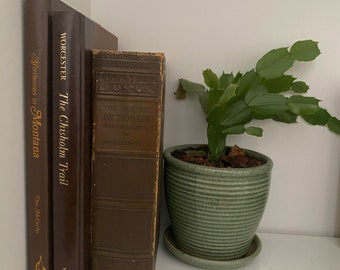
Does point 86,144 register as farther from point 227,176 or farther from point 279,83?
point 279,83

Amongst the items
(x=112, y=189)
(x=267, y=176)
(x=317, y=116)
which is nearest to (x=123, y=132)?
(x=112, y=189)

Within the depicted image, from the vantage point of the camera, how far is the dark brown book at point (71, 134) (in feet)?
1.06

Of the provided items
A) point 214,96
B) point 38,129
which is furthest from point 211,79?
point 38,129

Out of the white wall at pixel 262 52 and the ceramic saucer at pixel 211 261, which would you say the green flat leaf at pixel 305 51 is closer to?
the white wall at pixel 262 52

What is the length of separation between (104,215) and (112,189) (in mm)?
34

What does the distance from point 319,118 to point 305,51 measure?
121 mm

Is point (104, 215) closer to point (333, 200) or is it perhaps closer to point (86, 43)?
point (86, 43)

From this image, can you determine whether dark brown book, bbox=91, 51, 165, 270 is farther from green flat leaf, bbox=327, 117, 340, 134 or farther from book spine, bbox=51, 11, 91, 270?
green flat leaf, bbox=327, 117, 340, 134

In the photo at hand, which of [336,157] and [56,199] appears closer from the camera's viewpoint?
[56,199]

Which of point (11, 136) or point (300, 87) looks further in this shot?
point (300, 87)

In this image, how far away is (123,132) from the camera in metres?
0.36

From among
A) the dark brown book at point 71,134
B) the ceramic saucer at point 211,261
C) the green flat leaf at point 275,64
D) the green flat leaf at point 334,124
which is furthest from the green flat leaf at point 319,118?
the dark brown book at point 71,134

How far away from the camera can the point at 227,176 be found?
1.34 ft

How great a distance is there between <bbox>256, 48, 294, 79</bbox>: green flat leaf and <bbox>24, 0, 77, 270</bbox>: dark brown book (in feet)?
→ 0.92
